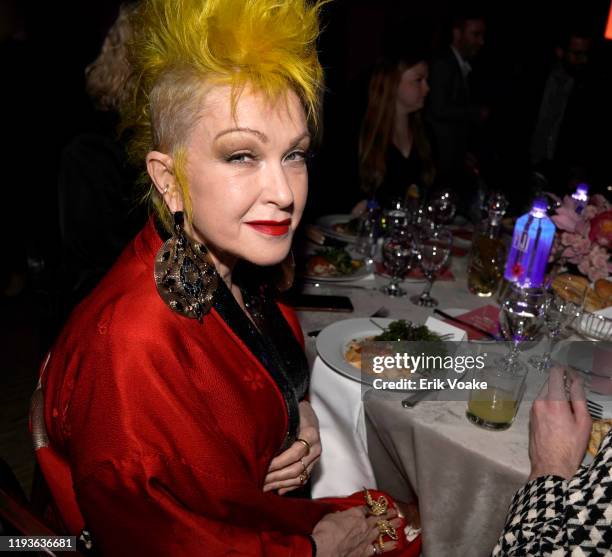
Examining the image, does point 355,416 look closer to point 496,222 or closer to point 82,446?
point 82,446

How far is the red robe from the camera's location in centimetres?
103

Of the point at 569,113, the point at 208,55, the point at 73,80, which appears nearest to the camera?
the point at 208,55

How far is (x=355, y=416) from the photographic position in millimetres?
1638

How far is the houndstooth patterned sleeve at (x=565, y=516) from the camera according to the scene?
3.39 ft

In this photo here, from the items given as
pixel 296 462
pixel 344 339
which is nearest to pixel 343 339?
pixel 344 339

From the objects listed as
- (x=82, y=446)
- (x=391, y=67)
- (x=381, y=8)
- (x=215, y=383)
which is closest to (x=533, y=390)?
(x=215, y=383)

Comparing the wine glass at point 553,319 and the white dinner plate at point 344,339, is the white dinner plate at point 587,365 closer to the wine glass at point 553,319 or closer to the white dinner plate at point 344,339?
the wine glass at point 553,319

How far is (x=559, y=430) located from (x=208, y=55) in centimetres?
118

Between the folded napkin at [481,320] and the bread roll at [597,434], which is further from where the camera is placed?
the folded napkin at [481,320]

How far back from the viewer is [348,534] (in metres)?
1.40

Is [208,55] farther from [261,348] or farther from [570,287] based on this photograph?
[570,287]

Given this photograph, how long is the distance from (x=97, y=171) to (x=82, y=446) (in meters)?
1.79

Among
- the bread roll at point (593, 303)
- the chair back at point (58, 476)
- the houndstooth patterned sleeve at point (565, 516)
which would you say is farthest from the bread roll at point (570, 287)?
the chair back at point (58, 476)

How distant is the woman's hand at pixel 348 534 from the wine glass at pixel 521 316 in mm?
677
